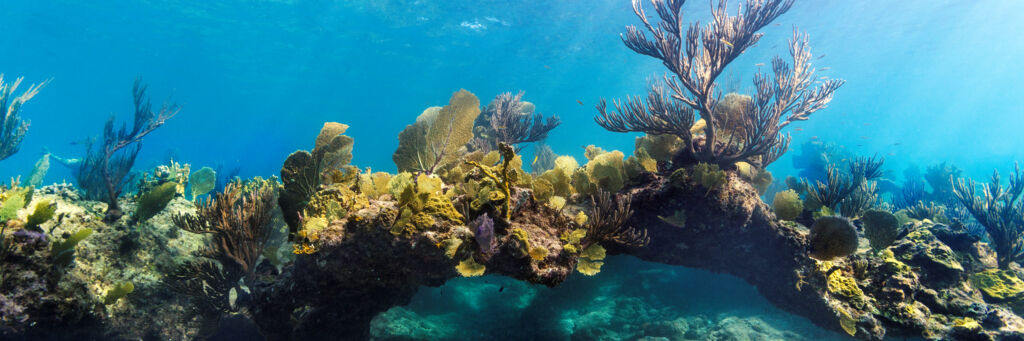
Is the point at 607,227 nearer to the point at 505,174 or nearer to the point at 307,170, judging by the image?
the point at 505,174

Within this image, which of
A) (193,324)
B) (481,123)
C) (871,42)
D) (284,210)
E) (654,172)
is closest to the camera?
(284,210)

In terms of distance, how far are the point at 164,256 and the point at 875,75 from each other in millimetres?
76386

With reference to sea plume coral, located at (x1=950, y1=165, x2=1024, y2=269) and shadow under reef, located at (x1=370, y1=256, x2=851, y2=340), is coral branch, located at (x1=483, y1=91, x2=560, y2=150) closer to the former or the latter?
shadow under reef, located at (x1=370, y1=256, x2=851, y2=340)

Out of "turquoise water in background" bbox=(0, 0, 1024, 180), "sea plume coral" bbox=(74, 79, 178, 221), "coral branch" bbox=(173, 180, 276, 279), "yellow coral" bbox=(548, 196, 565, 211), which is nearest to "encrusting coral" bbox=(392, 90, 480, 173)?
"yellow coral" bbox=(548, 196, 565, 211)

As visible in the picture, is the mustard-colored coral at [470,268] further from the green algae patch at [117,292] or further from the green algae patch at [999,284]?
the green algae patch at [999,284]

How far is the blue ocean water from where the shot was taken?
27469mm

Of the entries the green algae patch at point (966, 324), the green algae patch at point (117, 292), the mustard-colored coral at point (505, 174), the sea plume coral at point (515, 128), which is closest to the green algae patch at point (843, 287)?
the green algae patch at point (966, 324)

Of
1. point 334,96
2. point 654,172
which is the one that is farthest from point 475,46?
point 334,96

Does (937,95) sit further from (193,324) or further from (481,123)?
(193,324)

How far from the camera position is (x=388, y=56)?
1629 inches

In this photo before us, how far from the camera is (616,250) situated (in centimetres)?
407

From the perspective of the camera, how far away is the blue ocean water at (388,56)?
90.1ft

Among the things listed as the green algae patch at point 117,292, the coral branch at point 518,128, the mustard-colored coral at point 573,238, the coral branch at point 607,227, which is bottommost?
the green algae patch at point 117,292

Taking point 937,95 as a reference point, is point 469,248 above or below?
below
